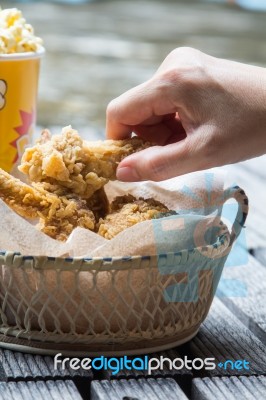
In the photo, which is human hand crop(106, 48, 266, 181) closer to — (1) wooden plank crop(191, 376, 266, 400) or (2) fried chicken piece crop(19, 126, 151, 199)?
(2) fried chicken piece crop(19, 126, 151, 199)

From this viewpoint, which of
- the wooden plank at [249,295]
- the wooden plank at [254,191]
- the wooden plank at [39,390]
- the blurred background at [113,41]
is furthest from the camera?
the blurred background at [113,41]

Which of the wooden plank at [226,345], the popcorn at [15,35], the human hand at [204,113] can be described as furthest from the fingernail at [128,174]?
the popcorn at [15,35]

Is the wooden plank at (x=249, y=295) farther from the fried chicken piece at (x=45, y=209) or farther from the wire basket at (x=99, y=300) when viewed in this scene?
the fried chicken piece at (x=45, y=209)

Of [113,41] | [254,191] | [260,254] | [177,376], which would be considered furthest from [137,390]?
[113,41]

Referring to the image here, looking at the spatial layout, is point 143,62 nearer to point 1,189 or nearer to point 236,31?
point 236,31

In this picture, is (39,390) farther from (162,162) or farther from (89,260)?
(162,162)

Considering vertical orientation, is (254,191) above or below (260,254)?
below

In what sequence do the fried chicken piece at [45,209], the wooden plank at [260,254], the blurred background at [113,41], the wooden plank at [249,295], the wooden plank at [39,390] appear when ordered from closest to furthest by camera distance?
the wooden plank at [39,390] < the fried chicken piece at [45,209] < the wooden plank at [249,295] < the wooden plank at [260,254] < the blurred background at [113,41]

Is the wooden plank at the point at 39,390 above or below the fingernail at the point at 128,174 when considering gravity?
below
